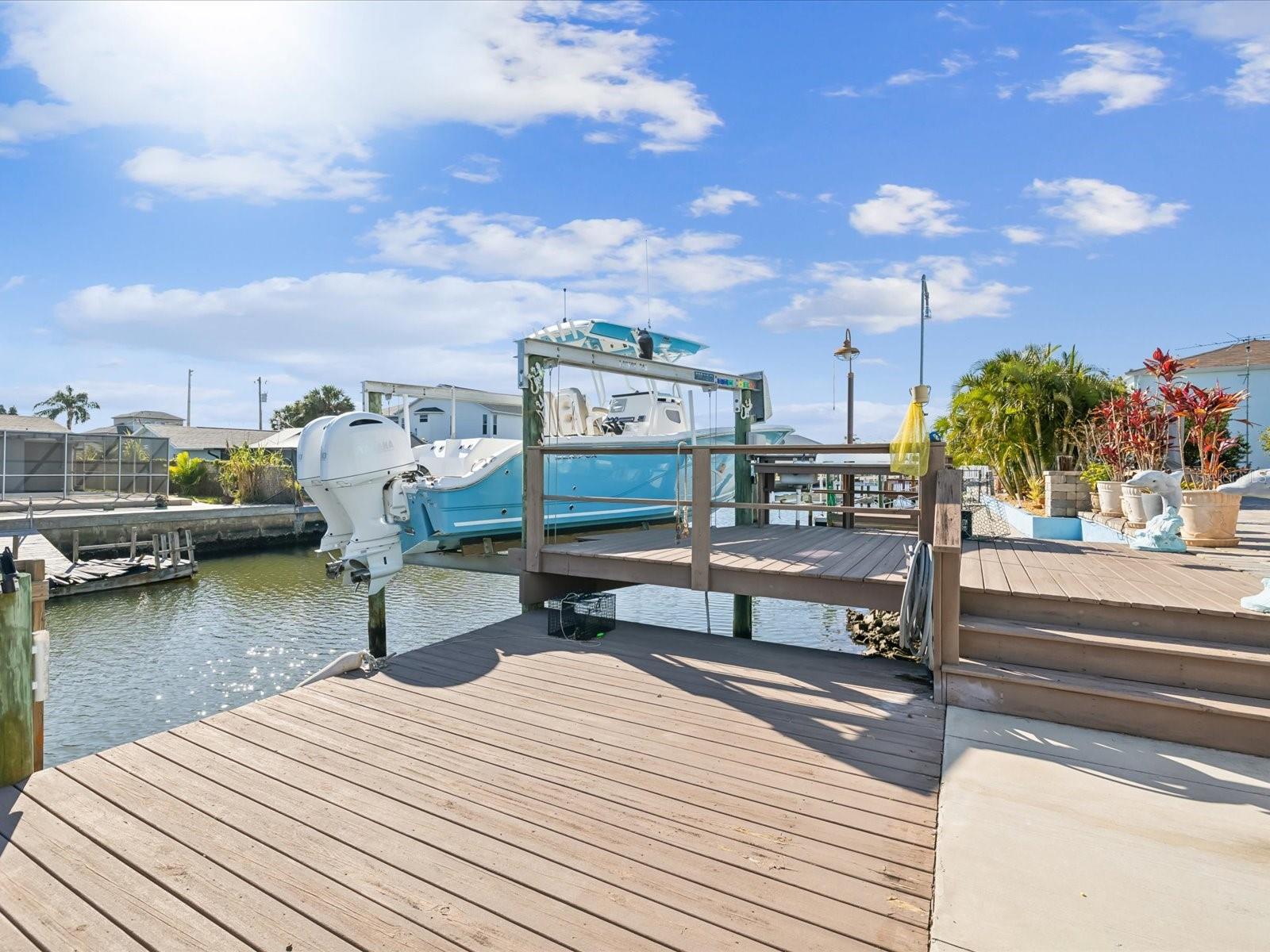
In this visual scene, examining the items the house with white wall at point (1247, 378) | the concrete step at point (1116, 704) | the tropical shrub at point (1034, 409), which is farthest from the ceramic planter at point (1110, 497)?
the house with white wall at point (1247, 378)

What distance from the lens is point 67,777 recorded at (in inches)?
130

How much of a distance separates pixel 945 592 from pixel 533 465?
12.7 ft

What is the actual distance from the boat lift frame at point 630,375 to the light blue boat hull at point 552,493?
41.9 inches

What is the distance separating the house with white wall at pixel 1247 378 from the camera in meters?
24.0

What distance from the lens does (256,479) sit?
25.7 m

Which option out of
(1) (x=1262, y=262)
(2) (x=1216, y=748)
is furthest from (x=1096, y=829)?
(1) (x=1262, y=262)

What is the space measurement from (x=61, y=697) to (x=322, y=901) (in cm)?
969

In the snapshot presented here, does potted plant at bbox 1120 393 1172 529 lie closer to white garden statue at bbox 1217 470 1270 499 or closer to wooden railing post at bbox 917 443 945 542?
white garden statue at bbox 1217 470 1270 499

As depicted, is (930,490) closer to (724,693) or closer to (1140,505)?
(724,693)

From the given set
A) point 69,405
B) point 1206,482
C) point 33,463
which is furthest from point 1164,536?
point 69,405

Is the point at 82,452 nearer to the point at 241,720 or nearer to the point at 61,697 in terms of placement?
the point at 61,697

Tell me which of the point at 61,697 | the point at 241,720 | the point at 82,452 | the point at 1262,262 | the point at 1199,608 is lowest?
the point at 61,697

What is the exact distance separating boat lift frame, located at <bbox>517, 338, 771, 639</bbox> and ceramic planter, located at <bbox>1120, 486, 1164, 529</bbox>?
4457 mm

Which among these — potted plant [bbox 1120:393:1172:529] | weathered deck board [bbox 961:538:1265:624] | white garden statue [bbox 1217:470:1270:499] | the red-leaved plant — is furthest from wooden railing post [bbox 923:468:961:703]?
potted plant [bbox 1120:393:1172:529]
